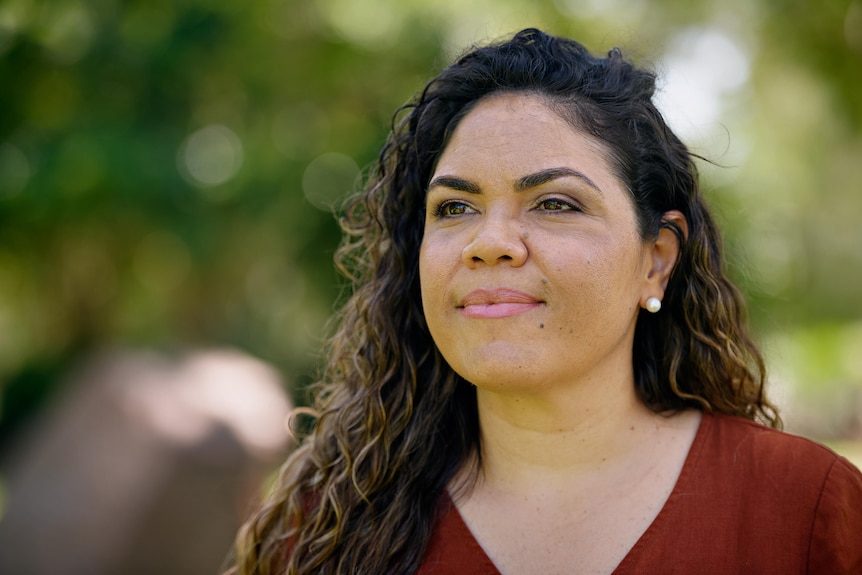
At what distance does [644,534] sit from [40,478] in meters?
5.08

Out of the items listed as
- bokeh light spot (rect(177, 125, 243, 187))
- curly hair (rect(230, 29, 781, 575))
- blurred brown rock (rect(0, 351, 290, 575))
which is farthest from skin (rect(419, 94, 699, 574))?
bokeh light spot (rect(177, 125, 243, 187))

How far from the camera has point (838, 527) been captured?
2.36 meters

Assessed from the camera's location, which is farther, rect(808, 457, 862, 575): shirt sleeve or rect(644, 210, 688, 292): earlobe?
rect(644, 210, 688, 292): earlobe

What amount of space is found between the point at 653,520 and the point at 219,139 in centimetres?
711

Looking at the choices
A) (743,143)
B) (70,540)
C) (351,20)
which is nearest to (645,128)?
(70,540)

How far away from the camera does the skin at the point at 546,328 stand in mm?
2428

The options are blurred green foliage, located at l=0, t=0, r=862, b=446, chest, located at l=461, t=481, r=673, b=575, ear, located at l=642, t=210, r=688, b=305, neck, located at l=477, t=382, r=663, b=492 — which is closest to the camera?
chest, located at l=461, t=481, r=673, b=575

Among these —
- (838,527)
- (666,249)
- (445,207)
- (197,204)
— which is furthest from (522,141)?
(197,204)

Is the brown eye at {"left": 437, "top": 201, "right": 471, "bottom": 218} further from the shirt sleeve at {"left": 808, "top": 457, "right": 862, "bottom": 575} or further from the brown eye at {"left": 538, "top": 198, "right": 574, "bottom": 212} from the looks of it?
the shirt sleeve at {"left": 808, "top": 457, "right": 862, "bottom": 575}

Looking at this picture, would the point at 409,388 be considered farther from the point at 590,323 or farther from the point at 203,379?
the point at 203,379

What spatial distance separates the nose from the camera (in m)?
2.42

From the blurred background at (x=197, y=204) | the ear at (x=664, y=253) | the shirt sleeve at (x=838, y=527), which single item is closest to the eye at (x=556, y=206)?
→ the ear at (x=664, y=253)

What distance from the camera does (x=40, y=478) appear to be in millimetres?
6270

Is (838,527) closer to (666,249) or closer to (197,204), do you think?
(666,249)
